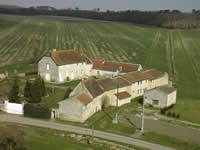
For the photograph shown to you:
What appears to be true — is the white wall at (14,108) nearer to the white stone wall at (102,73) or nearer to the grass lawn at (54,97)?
the grass lawn at (54,97)

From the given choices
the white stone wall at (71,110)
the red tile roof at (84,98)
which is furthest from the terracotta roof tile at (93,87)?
the white stone wall at (71,110)

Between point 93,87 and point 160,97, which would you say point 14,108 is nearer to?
point 93,87

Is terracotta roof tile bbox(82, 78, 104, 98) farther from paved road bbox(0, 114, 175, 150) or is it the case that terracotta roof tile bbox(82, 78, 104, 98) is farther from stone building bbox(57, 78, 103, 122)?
paved road bbox(0, 114, 175, 150)

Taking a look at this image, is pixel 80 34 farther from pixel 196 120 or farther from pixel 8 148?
pixel 8 148

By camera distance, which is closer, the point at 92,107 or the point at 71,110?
the point at 71,110

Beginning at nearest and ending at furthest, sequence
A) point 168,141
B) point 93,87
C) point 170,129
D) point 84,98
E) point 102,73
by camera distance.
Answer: point 168,141 < point 170,129 < point 84,98 < point 93,87 < point 102,73

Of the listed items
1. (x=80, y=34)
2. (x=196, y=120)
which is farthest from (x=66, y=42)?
(x=196, y=120)

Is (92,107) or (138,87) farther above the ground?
(138,87)

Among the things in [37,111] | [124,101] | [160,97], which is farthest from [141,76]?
[37,111]
